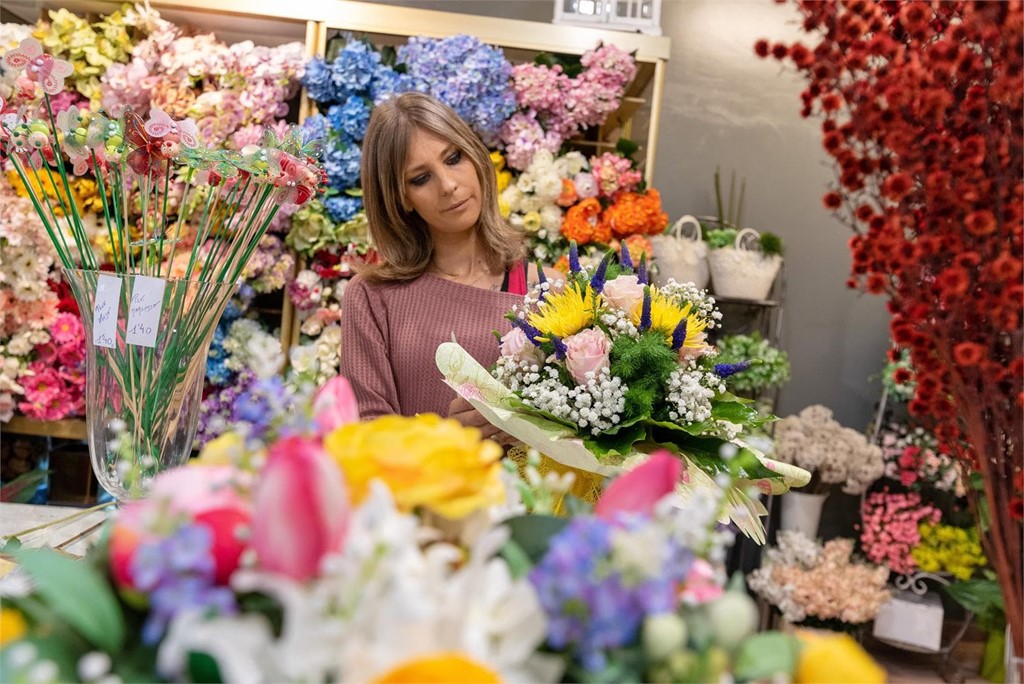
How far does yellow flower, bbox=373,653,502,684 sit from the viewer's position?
37 centimetres

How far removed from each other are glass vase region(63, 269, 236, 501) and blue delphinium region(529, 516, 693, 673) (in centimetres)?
87

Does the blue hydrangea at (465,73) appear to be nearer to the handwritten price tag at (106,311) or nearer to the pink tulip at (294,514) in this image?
the handwritten price tag at (106,311)

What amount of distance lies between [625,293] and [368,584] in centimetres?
80

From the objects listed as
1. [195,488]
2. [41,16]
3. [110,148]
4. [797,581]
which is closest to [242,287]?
[41,16]

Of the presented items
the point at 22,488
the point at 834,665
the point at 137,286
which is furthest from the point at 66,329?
the point at 834,665

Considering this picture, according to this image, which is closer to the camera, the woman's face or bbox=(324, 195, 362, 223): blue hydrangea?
the woman's face

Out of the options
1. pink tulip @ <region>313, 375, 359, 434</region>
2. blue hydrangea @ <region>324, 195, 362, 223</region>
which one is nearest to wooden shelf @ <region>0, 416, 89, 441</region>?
blue hydrangea @ <region>324, 195, 362, 223</region>

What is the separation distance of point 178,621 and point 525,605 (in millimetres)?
150

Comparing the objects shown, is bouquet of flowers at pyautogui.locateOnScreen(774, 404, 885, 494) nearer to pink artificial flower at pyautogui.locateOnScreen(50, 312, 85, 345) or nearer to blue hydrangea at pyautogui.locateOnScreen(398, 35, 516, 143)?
blue hydrangea at pyautogui.locateOnScreen(398, 35, 516, 143)

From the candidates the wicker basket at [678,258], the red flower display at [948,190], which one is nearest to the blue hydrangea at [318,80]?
the wicker basket at [678,258]

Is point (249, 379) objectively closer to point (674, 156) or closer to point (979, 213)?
point (674, 156)

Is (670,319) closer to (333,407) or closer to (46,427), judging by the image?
(333,407)

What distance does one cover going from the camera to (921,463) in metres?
2.67

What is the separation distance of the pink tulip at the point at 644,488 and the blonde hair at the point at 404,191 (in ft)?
4.69
